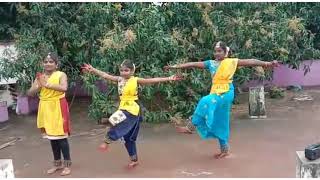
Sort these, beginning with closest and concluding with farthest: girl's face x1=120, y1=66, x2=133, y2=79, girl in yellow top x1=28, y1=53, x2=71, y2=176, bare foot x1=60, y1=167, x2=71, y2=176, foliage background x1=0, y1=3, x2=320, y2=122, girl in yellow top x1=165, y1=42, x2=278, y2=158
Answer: girl in yellow top x1=28, y1=53, x2=71, y2=176 < bare foot x1=60, y1=167, x2=71, y2=176 < girl's face x1=120, y1=66, x2=133, y2=79 < girl in yellow top x1=165, y1=42, x2=278, y2=158 < foliage background x1=0, y1=3, x2=320, y2=122

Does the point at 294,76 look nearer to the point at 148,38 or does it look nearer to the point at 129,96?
the point at 148,38

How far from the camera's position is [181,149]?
659 centimetres

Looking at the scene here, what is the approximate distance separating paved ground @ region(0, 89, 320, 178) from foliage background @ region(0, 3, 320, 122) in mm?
557

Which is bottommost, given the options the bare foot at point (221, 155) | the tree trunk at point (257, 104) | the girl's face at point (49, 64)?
the bare foot at point (221, 155)

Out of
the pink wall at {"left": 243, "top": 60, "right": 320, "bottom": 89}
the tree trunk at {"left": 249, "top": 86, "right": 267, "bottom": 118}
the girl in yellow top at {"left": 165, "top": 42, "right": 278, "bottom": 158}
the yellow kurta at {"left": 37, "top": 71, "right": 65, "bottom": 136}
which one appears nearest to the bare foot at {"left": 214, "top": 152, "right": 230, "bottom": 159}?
the girl in yellow top at {"left": 165, "top": 42, "right": 278, "bottom": 158}

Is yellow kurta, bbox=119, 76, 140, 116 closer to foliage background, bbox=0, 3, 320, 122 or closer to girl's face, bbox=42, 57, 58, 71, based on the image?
girl's face, bbox=42, 57, 58, 71

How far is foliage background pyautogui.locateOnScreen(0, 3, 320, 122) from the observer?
7836 millimetres

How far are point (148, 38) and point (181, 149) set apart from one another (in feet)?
6.22

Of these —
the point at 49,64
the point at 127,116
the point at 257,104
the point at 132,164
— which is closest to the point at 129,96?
the point at 127,116

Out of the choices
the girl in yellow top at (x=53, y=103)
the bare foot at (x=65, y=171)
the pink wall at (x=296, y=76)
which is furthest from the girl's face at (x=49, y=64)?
the pink wall at (x=296, y=76)

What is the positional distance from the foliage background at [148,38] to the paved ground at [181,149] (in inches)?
21.9

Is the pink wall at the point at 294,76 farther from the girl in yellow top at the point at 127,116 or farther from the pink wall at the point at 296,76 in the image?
the girl in yellow top at the point at 127,116

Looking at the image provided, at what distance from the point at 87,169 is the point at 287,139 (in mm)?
2607

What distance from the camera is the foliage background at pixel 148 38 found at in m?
7.84
